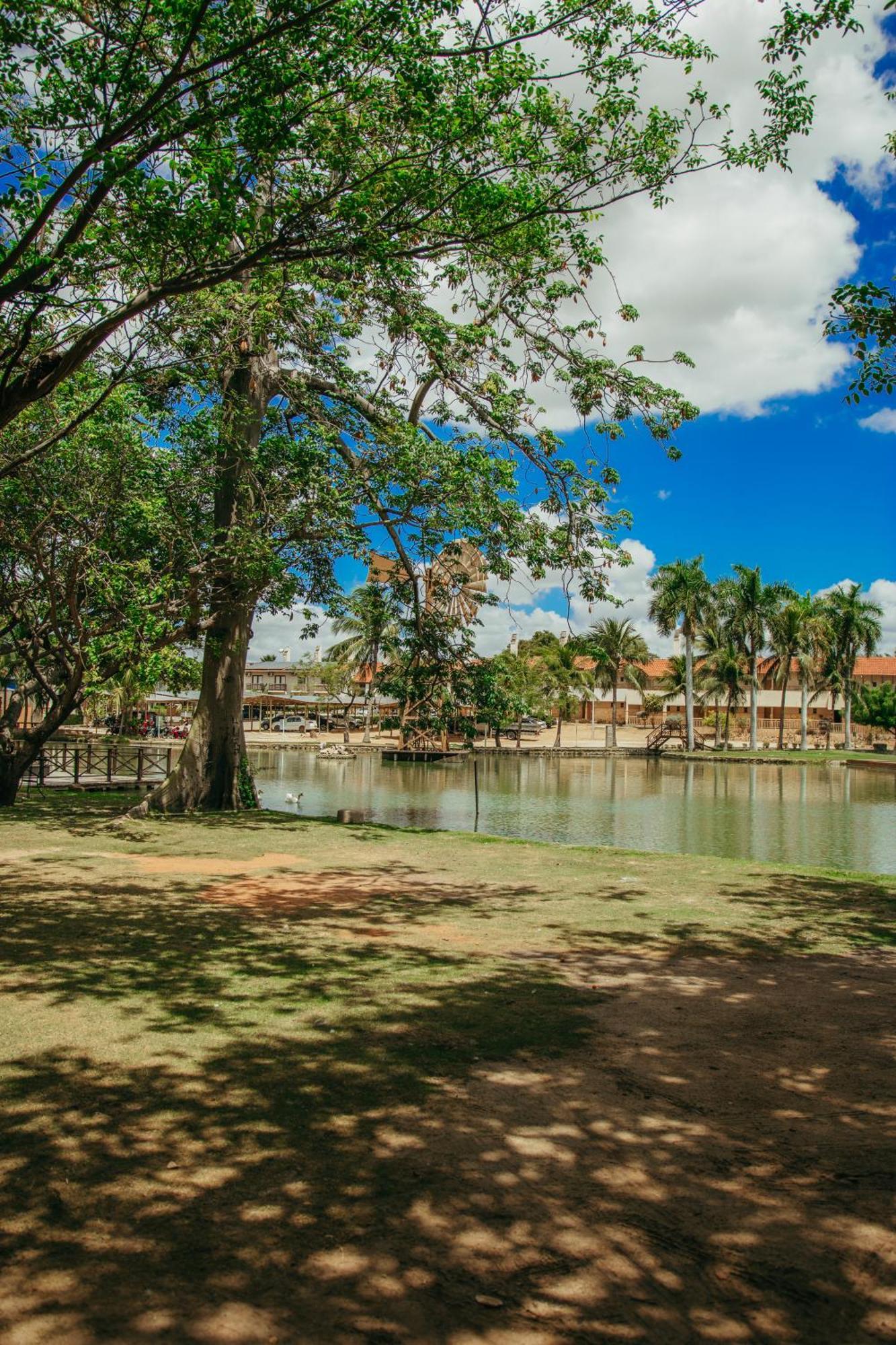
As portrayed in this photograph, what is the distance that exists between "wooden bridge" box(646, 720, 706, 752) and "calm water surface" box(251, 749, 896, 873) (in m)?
12.8

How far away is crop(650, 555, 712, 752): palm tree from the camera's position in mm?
65000

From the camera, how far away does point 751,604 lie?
213ft

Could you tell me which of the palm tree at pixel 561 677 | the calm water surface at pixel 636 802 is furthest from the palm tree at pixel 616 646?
the calm water surface at pixel 636 802

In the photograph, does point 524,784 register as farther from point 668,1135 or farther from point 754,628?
point 668,1135

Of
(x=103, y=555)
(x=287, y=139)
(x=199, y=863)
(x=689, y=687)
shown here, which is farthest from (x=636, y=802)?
(x=689, y=687)

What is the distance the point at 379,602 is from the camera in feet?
58.2

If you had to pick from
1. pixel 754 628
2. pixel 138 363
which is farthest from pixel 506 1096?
pixel 754 628

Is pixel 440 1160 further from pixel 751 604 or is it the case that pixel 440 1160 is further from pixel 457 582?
pixel 751 604

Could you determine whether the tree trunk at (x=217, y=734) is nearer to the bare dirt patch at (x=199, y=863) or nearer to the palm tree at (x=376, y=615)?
the palm tree at (x=376, y=615)

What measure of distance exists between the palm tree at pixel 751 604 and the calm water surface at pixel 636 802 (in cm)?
1178

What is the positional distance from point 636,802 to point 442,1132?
100 ft

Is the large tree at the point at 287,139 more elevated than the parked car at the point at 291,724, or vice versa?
the large tree at the point at 287,139

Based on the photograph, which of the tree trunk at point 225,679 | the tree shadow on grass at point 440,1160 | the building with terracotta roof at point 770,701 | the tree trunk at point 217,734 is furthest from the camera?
the building with terracotta roof at point 770,701

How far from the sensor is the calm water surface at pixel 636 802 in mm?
22969
